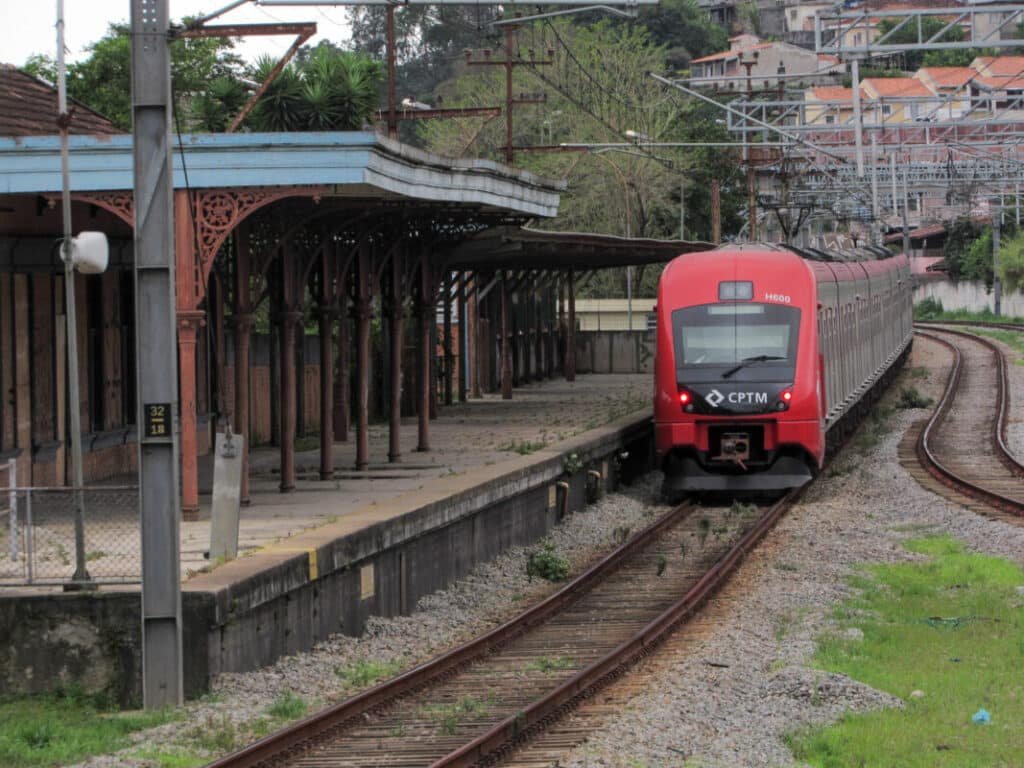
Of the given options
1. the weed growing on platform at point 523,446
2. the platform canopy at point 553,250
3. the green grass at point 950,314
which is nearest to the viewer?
the weed growing on platform at point 523,446

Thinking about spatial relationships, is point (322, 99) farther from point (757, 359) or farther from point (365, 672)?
point (365, 672)

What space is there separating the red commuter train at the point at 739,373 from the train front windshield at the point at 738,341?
0.04 ft

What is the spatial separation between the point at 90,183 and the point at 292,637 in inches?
185

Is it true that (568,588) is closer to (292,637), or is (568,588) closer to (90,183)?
(292,637)

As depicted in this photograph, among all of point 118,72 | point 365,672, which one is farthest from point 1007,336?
point 365,672

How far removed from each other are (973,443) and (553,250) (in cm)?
844

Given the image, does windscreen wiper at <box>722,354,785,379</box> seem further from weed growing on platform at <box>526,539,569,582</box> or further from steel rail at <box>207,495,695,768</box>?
weed growing on platform at <box>526,539,569,582</box>

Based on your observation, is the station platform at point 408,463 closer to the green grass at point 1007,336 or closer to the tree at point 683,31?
the green grass at point 1007,336

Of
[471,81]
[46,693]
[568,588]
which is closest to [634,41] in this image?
[471,81]

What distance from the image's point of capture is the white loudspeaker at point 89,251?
11.2 meters

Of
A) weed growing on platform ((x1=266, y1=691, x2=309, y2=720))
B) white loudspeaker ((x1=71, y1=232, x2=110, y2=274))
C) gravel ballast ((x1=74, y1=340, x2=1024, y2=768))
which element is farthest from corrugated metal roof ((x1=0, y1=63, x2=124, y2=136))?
weed growing on platform ((x1=266, y1=691, x2=309, y2=720))

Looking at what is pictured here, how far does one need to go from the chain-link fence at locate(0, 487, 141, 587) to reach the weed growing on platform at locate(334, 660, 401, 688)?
5.15 feet

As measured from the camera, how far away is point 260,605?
11461 mm

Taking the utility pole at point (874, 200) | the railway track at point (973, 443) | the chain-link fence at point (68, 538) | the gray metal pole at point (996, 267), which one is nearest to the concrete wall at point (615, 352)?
the utility pole at point (874, 200)
